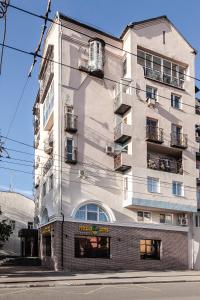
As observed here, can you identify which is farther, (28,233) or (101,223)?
(28,233)

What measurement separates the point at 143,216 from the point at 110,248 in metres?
4.04

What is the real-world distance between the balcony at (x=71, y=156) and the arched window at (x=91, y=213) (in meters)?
3.46

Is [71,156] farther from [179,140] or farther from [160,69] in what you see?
[160,69]

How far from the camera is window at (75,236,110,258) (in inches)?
1209

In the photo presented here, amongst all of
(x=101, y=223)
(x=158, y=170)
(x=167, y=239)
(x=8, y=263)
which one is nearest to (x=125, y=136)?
(x=158, y=170)

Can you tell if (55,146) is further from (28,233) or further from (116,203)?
(28,233)

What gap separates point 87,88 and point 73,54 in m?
2.85

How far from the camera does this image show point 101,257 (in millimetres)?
31422

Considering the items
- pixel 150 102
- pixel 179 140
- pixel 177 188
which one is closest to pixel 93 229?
pixel 177 188

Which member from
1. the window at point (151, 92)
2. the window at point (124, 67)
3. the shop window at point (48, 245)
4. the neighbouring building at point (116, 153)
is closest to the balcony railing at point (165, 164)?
the neighbouring building at point (116, 153)

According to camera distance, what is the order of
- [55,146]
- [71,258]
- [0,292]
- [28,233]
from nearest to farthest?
1. [0,292]
2. [71,258]
3. [55,146]
4. [28,233]

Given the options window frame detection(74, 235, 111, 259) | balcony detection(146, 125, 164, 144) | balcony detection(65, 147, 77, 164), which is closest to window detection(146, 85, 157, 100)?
balcony detection(146, 125, 164, 144)

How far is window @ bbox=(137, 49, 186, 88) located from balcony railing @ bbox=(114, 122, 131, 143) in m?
5.34

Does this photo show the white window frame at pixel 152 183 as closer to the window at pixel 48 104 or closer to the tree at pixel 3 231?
the window at pixel 48 104
